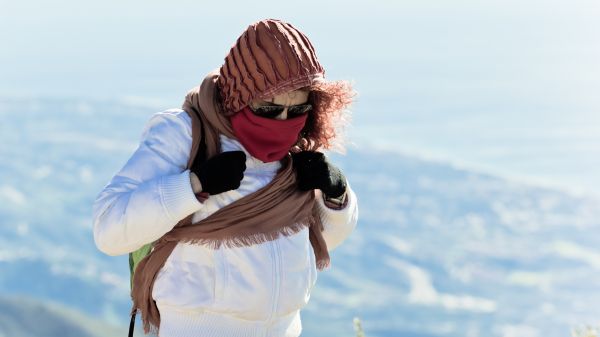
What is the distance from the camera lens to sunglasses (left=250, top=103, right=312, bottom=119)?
8.91ft

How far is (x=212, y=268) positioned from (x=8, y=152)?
23312 millimetres

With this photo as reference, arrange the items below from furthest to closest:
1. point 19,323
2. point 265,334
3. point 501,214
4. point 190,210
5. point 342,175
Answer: point 501,214 < point 19,323 < point 342,175 < point 265,334 < point 190,210

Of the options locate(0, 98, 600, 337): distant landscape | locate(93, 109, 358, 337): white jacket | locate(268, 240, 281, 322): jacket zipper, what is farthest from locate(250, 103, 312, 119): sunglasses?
locate(0, 98, 600, 337): distant landscape

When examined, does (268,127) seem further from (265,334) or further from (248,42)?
(265,334)

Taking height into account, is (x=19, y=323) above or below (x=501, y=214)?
above

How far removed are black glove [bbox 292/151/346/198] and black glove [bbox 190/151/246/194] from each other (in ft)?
0.98

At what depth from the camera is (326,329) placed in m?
16.9

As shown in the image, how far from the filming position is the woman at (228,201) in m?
2.58

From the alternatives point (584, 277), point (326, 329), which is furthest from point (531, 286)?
point (326, 329)

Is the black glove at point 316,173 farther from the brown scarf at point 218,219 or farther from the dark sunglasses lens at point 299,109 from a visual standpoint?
the dark sunglasses lens at point 299,109

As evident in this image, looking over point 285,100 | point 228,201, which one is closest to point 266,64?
point 285,100

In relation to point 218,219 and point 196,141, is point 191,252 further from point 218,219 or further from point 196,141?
point 196,141

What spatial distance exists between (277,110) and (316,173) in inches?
8.6

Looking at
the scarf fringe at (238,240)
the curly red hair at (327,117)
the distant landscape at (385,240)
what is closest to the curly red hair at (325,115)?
the curly red hair at (327,117)
